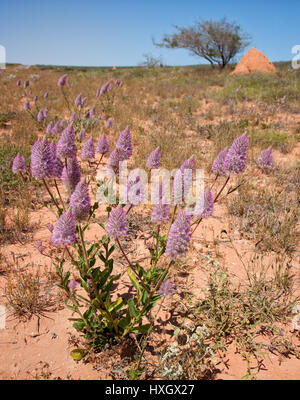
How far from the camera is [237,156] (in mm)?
2002

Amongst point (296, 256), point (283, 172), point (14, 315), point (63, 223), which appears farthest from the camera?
point (283, 172)

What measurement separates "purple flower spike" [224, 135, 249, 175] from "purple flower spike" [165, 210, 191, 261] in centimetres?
71

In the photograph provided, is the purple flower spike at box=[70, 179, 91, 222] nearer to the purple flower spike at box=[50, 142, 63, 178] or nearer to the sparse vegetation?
the sparse vegetation

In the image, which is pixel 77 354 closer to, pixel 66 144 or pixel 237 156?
pixel 66 144

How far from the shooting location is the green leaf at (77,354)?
6.35ft

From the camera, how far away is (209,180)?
4855 mm

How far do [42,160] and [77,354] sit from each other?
149cm

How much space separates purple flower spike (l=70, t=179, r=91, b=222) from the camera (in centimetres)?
168

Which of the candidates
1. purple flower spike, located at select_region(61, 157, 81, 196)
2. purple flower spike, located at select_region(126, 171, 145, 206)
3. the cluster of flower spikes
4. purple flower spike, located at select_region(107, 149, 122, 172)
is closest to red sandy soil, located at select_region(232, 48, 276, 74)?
the cluster of flower spikes

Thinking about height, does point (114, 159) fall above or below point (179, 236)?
above

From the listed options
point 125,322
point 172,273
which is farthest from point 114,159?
point 172,273

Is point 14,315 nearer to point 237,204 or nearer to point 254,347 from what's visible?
point 254,347
